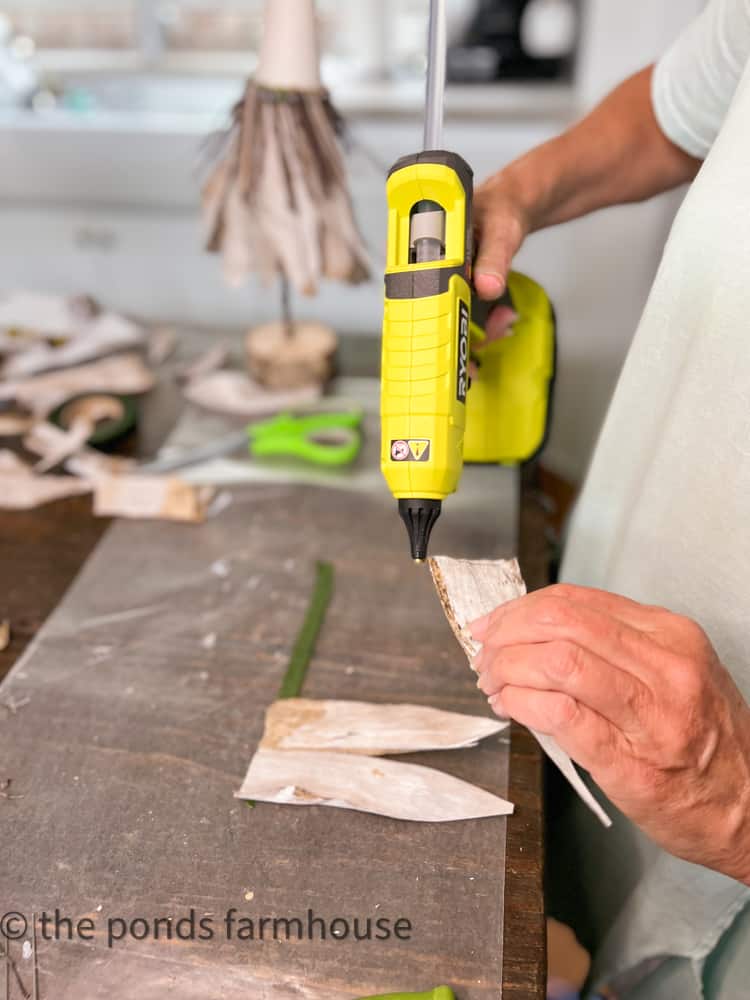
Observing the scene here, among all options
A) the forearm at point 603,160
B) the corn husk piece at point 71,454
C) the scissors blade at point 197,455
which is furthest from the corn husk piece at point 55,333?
the forearm at point 603,160

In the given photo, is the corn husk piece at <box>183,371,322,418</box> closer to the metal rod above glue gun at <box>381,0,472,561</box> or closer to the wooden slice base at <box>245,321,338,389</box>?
the wooden slice base at <box>245,321,338,389</box>

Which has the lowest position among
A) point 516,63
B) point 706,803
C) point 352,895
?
point 352,895

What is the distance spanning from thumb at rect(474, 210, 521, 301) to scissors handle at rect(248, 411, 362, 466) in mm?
342

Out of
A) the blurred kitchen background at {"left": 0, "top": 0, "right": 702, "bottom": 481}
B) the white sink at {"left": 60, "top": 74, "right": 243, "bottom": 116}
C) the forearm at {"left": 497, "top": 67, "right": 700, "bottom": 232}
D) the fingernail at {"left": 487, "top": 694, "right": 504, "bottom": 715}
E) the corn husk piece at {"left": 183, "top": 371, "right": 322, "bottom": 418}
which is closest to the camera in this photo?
the fingernail at {"left": 487, "top": 694, "right": 504, "bottom": 715}

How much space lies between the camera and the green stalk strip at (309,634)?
2.14 ft

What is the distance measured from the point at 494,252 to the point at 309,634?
12.9 inches

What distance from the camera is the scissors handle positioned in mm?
925

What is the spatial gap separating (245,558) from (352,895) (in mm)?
349

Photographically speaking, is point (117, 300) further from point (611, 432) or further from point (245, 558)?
point (611, 432)

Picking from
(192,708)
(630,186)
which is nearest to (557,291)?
(630,186)

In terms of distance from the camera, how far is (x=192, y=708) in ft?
2.08

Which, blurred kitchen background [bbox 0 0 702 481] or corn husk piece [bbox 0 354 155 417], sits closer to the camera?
corn husk piece [bbox 0 354 155 417]

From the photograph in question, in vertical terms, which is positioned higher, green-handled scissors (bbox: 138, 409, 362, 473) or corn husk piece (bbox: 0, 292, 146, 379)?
corn husk piece (bbox: 0, 292, 146, 379)

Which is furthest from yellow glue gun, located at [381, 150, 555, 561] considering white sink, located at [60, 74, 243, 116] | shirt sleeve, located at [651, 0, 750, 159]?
white sink, located at [60, 74, 243, 116]
